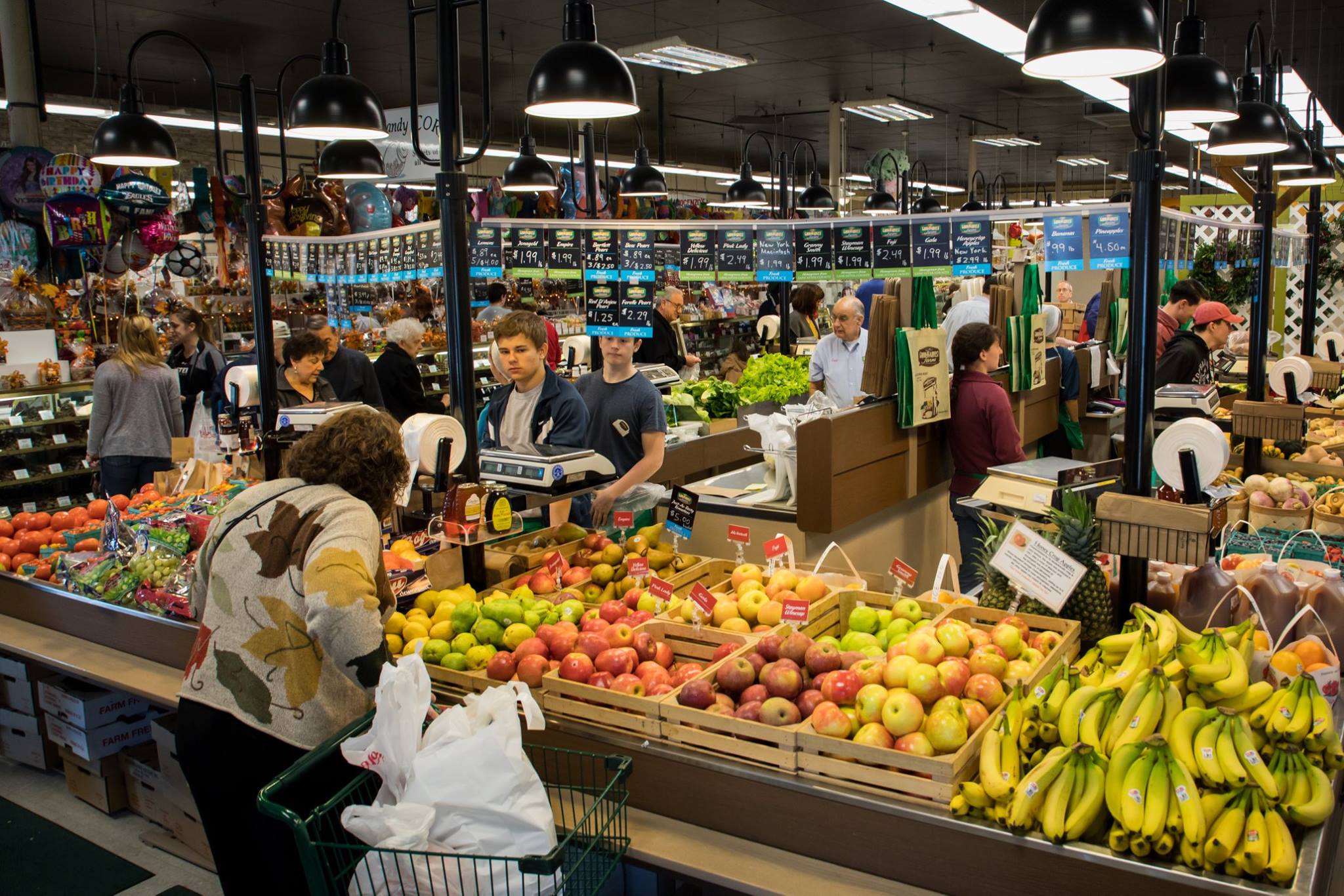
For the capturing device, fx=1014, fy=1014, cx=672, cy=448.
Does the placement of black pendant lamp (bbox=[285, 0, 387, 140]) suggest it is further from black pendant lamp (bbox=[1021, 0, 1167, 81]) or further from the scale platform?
black pendant lamp (bbox=[1021, 0, 1167, 81])

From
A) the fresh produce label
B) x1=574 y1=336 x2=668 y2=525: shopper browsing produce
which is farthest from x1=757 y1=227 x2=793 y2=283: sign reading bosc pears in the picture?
the fresh produce label

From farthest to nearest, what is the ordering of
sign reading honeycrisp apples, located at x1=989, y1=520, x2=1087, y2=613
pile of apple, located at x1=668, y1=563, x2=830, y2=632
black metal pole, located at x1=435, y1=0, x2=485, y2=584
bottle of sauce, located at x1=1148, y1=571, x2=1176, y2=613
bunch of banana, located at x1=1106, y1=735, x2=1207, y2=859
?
black metal pole, located at x1=435, y1=0, x2=485, y2=584 → bottle of sauce, located at x1=1148, y1=571, x2=1176, y2=613 → pile of apple, located at x1=668, y1=563, x2=830, y2=632 → sign reading honeycrisp apples, located at x1=989, y1=520, x2=1087, y2=613 → bunch of banana, located at x1=1106, y1=735, x2=1207, y2=859

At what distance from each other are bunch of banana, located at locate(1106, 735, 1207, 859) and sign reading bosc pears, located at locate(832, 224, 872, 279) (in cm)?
329

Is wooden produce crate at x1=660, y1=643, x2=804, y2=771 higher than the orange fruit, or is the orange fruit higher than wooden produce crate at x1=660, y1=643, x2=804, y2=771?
the orange fruit

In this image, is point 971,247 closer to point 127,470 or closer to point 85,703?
point 85,703

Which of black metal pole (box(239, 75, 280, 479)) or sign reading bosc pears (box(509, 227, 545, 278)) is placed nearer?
black metal pole (box(239, 75, 280, 479))

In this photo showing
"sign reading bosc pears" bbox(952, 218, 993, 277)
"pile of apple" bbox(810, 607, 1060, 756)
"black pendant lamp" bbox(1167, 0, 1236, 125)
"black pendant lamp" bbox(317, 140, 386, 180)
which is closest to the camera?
"pile of apple" bbox(810, 607, 1060, 756)

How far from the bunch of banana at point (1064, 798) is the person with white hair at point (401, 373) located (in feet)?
19.7

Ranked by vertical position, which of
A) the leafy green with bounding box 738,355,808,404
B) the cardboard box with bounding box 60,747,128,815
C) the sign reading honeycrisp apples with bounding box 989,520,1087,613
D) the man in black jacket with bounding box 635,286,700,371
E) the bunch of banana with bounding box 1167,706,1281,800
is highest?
the man in black jacket with bounding box 635,286,700,371

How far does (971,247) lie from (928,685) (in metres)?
2.92

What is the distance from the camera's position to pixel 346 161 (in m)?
5.55

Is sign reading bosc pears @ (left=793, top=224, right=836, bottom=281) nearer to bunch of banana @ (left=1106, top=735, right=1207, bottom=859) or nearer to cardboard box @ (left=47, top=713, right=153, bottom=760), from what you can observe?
bunch of banana @ (left=1106, top=735, right=1207, bottom=859)

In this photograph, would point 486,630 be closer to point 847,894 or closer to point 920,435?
point 847,894

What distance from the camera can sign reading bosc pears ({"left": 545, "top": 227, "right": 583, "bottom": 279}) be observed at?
16.8 ft
